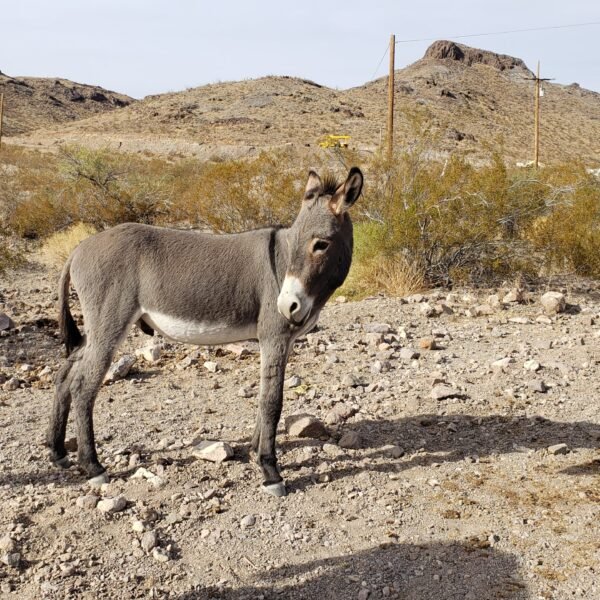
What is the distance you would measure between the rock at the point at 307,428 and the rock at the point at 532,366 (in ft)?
8.55

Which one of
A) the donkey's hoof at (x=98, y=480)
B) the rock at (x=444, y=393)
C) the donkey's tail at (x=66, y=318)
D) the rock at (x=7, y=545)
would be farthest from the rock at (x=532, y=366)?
the rock at (x=7, y=545)

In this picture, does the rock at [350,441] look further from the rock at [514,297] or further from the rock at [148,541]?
the rock at [514,297]

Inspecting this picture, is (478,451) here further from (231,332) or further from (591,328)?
(591,328)

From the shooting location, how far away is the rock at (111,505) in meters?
4.13

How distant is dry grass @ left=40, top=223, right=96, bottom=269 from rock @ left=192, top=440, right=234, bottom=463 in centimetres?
871

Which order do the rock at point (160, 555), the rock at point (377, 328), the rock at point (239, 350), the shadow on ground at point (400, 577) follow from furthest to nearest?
the rock at point (377, 328) < the rock at point (239, 350) < the rock at point (160, 555) < the shadow on ground at point (400, 577)

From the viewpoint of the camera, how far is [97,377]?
174 inches

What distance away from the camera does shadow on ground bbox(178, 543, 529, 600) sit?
11.1 ft

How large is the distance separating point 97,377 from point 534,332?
568 cm

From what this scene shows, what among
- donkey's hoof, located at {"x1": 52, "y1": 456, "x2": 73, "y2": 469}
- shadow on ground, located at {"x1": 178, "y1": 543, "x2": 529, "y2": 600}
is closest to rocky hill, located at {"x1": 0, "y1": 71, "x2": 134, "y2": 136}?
donkey's hoof, located at {"x1": 52, "y1": 456, "x2": 73, "y2": 469}

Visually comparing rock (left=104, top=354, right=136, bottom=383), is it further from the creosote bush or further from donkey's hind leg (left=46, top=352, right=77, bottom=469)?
the creosote bush

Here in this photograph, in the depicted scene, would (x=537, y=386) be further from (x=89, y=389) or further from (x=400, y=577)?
(x=89, y=389)

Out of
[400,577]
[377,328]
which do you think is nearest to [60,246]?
[377,328]

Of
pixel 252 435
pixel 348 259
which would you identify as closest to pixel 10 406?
pixel 252 435
